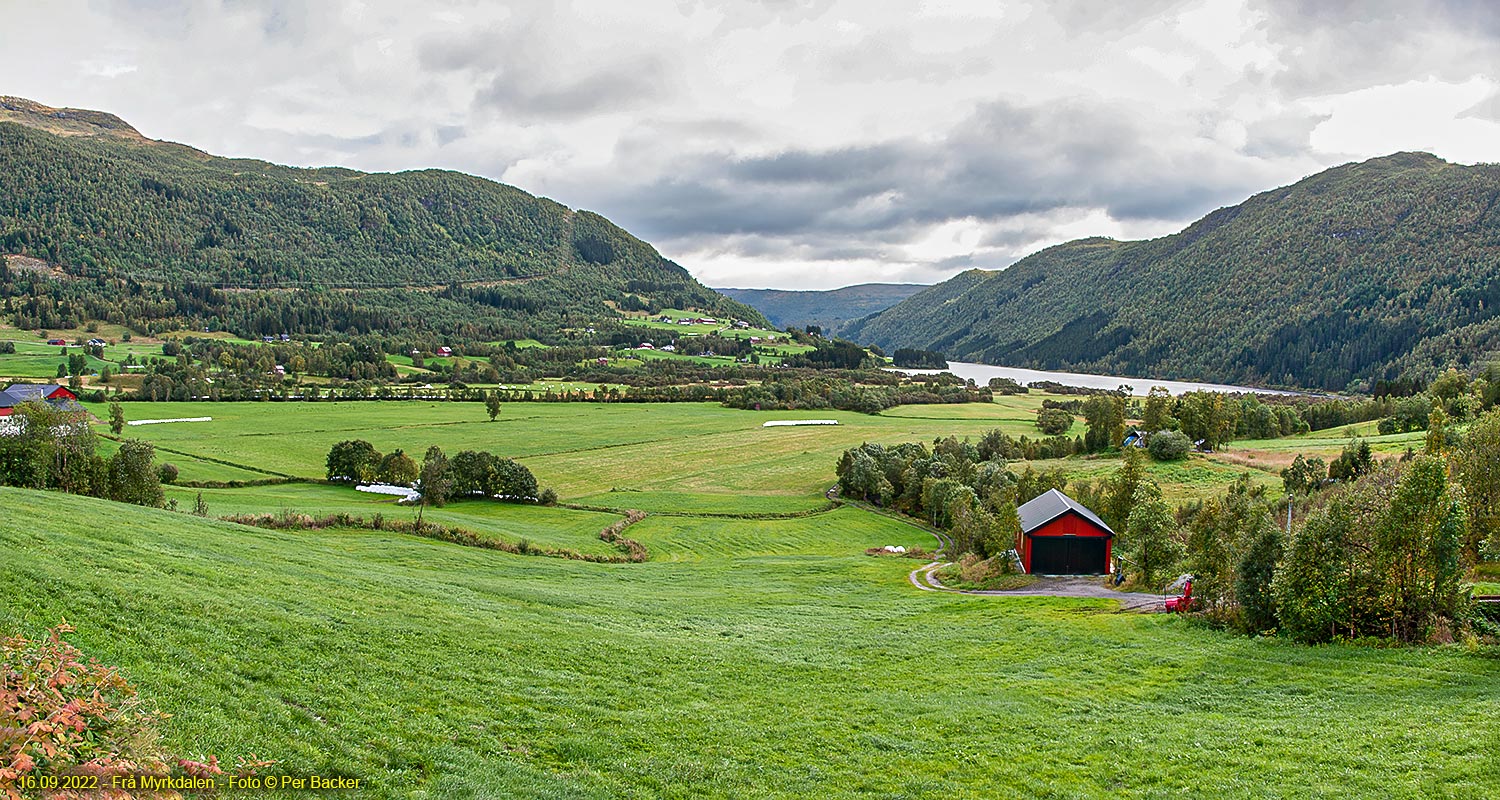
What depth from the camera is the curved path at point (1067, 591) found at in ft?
107

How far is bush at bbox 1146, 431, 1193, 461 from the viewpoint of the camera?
265ft

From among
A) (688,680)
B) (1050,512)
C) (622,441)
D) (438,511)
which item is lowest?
(438,511)

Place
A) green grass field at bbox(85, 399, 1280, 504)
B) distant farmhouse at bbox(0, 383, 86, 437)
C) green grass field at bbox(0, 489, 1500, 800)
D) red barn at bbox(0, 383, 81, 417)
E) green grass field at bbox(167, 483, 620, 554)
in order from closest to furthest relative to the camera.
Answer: green grass field at bbox(0, 489, 1500, 800) → green grass field at bbox(167, 483, 620, 554) → green grass field at bbox(85, 399, 1280, 504) → distant farmhouse at bbox(0, 383, 86, 437) → red barn at bbox(0, 383, 81, 417)

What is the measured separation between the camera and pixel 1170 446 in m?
80.8

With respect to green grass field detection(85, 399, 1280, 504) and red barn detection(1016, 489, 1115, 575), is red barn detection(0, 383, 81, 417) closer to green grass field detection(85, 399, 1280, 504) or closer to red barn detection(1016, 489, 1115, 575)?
green grass field detection(85, 399, 1280, 504)

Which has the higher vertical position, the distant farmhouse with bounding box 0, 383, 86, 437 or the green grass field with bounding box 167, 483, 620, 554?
the distant farmhouse with bounding box 0, 383, 86, 437

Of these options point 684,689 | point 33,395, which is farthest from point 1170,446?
point 33,395

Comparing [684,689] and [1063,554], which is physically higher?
[684,689]

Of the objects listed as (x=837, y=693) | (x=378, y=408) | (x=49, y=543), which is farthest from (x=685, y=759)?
(x=378, y=408)

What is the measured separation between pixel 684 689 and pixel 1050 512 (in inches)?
1277

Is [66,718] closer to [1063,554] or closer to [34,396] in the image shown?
[1063,554]

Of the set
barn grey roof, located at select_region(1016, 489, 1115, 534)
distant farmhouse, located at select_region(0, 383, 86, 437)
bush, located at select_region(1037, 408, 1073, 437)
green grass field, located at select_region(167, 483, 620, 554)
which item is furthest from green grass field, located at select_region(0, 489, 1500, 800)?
bush, located at select_region(1037, 408, 1073, 437)

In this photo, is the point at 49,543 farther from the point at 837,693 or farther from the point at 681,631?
the point at 837,693

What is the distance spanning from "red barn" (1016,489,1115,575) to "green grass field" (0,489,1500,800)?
16293 mm
